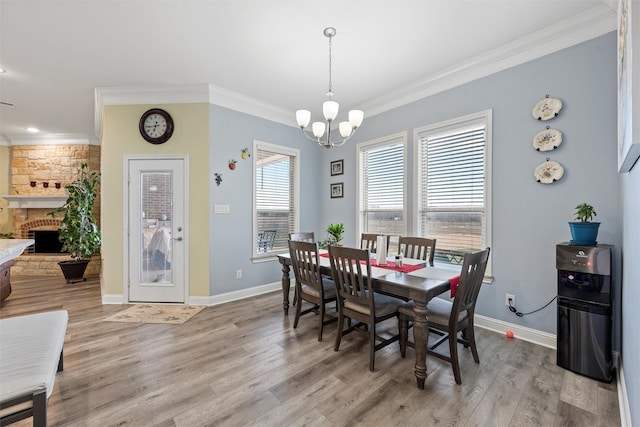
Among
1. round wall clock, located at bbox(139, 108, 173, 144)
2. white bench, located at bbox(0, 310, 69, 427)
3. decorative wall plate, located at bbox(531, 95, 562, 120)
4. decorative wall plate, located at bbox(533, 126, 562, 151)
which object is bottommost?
white bench, located at bbox(0, 310, 69, 427)

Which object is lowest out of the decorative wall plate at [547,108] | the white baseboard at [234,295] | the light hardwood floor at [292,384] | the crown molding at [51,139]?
the light hardwood floor at [292,384]

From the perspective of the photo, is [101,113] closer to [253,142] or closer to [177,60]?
[177,60]

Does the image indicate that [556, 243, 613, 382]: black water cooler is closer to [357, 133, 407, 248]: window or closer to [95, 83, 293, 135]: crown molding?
[357, 133, 407, 248]: window

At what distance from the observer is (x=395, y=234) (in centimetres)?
393

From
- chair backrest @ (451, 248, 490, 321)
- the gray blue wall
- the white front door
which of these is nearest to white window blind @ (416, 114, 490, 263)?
the gray blue wall

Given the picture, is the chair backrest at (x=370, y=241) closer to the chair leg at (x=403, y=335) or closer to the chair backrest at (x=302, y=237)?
the chair backrest at (x=302, y=237)

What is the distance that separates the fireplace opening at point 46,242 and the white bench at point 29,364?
5182 mm

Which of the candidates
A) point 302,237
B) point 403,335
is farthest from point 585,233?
point 302,237

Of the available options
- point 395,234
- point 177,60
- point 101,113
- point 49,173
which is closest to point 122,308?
point 101,113

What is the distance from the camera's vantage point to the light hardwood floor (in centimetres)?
169

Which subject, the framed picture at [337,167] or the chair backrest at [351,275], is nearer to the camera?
the chair backrest at [351,275]

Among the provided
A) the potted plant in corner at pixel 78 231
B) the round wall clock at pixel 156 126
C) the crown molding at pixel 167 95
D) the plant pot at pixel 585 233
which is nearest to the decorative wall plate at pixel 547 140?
the plant pot at pixel 585 233

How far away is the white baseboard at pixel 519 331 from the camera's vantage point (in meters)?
2.51

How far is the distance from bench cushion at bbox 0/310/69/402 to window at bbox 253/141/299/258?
2517 millimetres
